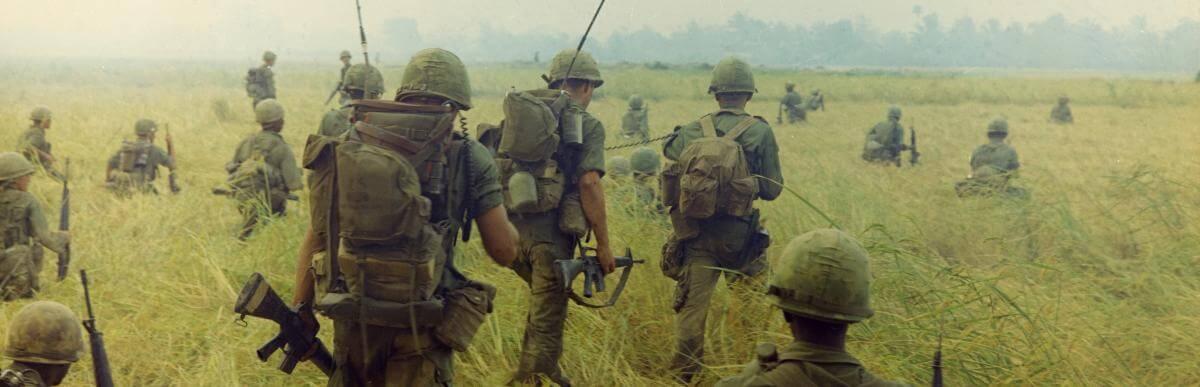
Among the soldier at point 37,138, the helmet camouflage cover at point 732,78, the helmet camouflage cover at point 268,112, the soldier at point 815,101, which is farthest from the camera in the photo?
the soldier at point 815,101

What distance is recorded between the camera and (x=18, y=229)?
6207 mm

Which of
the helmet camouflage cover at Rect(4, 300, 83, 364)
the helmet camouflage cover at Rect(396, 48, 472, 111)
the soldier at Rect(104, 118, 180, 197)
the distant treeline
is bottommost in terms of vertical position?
the soldier at Rect(104, 118, 180, 197)

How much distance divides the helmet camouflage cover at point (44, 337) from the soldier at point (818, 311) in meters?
2.58

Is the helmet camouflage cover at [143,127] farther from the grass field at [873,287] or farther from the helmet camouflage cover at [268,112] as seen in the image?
the helmet camouflage cover at [268,112]

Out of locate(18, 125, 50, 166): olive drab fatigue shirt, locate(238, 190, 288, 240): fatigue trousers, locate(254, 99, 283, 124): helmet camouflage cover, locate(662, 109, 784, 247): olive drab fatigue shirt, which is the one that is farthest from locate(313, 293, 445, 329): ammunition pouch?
locate(18, 125, 50, 166): olive drab fatigue shirt

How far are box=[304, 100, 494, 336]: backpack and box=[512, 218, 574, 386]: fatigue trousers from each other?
1486 millimetres

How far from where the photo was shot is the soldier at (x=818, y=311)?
7.68 feet

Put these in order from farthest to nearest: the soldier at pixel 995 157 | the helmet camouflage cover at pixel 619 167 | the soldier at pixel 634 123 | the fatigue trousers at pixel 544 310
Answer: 1. the soldier at pixel 634 123
2. the soldier at pixel 995 157
3. the helmet camouflage cover at pixel 619 167
4. the fatigue trousers at pixel 544 310

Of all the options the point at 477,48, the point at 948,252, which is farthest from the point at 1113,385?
the point at 477,48

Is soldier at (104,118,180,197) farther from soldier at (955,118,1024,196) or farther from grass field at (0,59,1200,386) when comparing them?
soldier at (955,118,1024,196)

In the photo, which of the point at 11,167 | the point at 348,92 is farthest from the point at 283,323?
the point at 348,92

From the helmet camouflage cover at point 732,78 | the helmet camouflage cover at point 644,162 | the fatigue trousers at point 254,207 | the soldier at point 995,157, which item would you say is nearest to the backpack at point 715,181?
the helmet camouflage cover at point 732,78

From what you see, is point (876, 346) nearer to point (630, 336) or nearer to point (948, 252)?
point (630, 336)

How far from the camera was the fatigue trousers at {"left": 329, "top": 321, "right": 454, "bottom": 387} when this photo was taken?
131 inches
